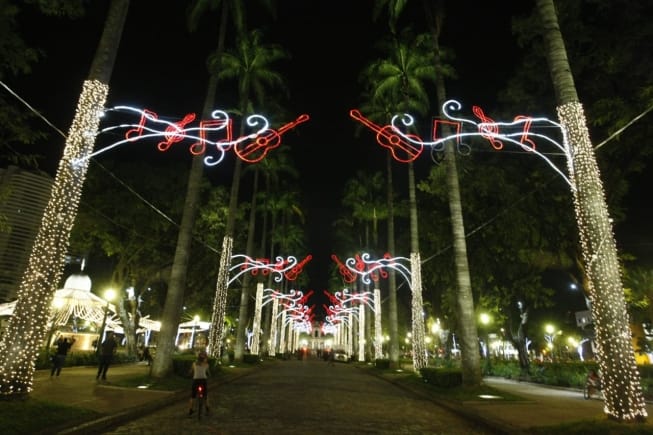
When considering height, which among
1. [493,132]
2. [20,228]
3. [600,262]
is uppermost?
[20,228]

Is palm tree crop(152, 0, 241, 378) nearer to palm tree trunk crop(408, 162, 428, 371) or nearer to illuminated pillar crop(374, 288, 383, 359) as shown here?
palm tree trunk crop(408, 162, 428, 371)

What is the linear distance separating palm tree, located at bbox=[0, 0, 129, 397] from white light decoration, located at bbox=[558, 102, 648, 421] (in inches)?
489

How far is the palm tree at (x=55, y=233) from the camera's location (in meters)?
8.70

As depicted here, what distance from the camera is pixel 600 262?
30.2 ft

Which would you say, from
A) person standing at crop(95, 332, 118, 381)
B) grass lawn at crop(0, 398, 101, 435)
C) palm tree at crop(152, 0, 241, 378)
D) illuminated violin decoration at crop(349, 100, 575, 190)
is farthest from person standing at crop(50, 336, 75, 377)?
illuminated violin decoration at crop(349, 100, 575, 190)

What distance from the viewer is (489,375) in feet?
93.9

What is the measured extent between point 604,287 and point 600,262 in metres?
0.56

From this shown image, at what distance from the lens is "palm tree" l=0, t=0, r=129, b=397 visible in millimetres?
8695

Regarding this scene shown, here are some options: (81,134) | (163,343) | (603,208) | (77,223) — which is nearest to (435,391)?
(603,208)

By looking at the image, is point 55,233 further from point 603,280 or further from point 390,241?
point 390,241

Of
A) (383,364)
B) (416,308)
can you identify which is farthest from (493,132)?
(383,364)

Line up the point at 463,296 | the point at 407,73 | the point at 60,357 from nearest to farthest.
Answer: the point at 463,296 → the point at 60,357 → the point at 407,73

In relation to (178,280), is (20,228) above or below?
above

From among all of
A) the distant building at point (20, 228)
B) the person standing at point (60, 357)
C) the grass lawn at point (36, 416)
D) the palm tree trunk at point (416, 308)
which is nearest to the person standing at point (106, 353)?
the person standing at point (60, 357)
